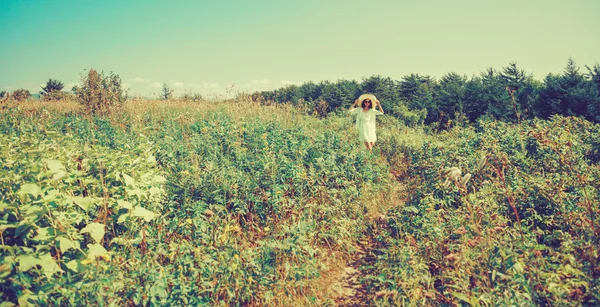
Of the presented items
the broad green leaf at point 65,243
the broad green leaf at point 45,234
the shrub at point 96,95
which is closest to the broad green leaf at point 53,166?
the broad green leaf at point 45,234

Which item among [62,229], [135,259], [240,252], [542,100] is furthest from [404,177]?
[542,100]

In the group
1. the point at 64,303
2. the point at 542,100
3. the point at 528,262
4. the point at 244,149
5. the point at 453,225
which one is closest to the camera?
the point at 64,303

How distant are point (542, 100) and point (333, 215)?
375 inches

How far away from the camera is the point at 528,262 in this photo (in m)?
2.75

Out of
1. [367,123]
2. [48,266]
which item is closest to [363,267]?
[48,266]

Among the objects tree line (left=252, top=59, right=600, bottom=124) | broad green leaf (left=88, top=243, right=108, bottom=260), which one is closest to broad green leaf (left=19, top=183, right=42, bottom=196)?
broad green leaf (left=88, top=243, right=108, bottom=260)

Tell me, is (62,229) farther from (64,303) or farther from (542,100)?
(542,100)

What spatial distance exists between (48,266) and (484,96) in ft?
41.7

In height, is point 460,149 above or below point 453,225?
above

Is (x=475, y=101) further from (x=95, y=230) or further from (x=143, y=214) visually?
(x=95, y=230)

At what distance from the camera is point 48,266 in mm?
Result: 2311

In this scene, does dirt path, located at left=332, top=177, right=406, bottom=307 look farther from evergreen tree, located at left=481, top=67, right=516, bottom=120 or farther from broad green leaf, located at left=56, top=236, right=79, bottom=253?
evergreen tree, located at left=481, top=67, right=516, bottom=120

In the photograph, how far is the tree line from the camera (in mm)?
9156

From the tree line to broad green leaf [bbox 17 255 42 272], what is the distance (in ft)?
19.8
